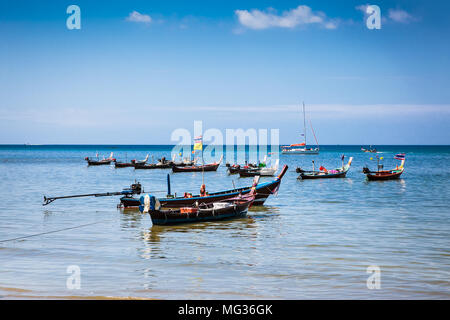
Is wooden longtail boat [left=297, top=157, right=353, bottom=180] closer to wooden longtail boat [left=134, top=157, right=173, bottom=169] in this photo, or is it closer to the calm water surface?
the calm water surface

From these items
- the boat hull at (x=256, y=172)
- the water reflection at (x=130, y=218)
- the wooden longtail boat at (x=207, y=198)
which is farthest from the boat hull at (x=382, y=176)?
the water reflection at (x=130, y=218)

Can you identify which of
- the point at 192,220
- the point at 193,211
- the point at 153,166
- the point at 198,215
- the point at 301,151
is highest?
the point at 301,151

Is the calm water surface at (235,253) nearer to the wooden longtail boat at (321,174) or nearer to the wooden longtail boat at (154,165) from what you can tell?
the wooden longtail boat at (321,174)

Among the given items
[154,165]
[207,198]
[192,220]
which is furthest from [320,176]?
[154,165]

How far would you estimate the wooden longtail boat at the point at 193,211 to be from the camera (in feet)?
79.4

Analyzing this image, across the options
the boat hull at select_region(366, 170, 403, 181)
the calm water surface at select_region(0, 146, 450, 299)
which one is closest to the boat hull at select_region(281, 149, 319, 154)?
the boat hull at select_region(366, 170, 403, 181)

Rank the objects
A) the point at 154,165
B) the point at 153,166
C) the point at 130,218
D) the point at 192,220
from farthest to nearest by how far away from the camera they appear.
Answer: the point at 154,165
the point at 153,166
the point at 130,218
the point at 192,220

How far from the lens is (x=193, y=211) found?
25.7m

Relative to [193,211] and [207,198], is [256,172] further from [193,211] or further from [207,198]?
[193,211]

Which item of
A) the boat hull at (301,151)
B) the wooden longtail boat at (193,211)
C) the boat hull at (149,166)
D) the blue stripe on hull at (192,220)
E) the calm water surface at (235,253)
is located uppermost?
the boat hull at (301,151)
